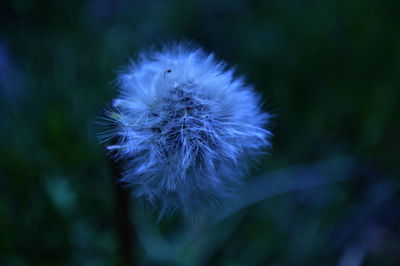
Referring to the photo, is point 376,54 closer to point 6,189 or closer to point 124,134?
point 124,134

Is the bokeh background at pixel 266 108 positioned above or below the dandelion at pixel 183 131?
above

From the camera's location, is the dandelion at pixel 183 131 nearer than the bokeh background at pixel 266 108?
Yes

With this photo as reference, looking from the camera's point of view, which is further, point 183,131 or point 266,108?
point 266,108

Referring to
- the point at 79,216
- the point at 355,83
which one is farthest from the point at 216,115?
the point at 355,83

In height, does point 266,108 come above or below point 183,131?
above
